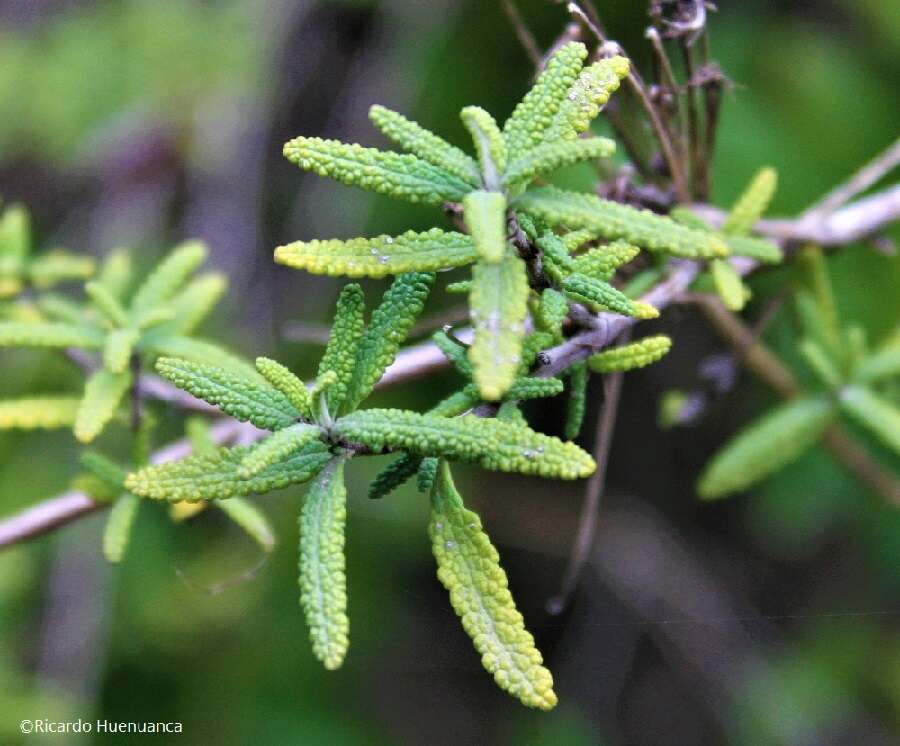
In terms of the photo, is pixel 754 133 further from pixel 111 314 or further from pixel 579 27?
pixel 111 314

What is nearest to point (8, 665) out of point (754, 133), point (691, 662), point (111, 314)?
point (111, 314)

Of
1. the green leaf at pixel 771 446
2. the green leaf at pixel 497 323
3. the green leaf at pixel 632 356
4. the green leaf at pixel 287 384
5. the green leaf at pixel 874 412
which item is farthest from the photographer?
the green leaf at pixel 771 446

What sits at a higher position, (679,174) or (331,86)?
(679,174)

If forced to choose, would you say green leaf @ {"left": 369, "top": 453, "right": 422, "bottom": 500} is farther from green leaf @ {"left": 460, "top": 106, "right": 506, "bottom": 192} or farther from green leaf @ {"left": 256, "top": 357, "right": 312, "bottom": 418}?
green leaf @ {"left": 460, "top": 106, "right": 506, "bottom": 192}

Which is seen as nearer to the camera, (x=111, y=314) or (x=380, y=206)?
(x=111, y=314)

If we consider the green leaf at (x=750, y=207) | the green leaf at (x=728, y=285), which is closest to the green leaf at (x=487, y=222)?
the green leaf at (x=728, y=285)

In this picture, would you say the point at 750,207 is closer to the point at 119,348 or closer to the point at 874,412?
the point at 874,412

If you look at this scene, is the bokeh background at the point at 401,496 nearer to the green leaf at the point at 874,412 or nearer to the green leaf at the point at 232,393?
the green leaf at the point at 874,412
